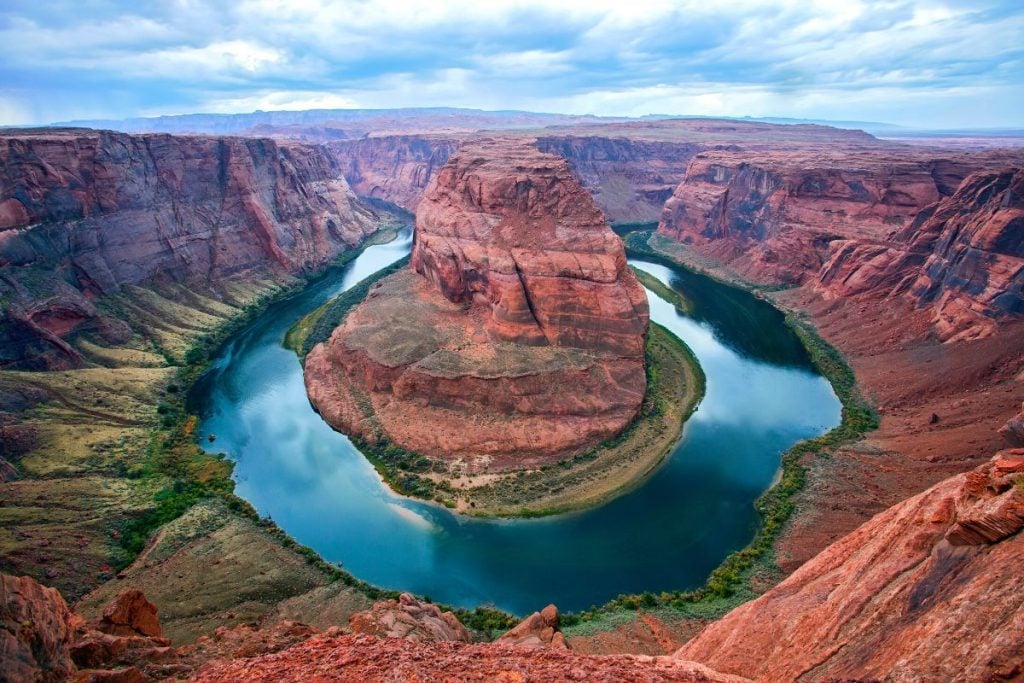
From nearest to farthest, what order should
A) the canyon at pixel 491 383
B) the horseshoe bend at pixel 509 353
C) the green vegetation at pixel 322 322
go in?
the canyon at pixel 491 383 → the horseshoe bend at pixel 509 353 → the green vegetation at pixel 322 322

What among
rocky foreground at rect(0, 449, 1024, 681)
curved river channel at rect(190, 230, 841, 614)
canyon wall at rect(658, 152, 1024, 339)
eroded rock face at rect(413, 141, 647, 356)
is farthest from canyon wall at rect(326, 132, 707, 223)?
rocky foreground at rect(0, 449, 1024, 681)

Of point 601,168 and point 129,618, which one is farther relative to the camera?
point 601,168

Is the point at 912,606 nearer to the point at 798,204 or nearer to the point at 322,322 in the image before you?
the point at 322,322

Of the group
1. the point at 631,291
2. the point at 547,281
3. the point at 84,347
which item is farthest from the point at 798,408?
the point at 84,347

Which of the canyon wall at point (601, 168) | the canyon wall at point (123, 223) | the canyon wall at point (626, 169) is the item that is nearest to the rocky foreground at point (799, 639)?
the canyon wall at point (123, 223)

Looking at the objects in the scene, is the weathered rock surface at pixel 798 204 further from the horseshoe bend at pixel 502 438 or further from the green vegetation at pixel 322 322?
the green vegetation at pixel 322 322

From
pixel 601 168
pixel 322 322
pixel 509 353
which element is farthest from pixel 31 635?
pixel 601 168

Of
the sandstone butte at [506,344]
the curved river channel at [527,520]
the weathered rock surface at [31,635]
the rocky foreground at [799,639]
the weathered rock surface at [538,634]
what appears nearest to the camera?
the rocky foreground at [799,639]
